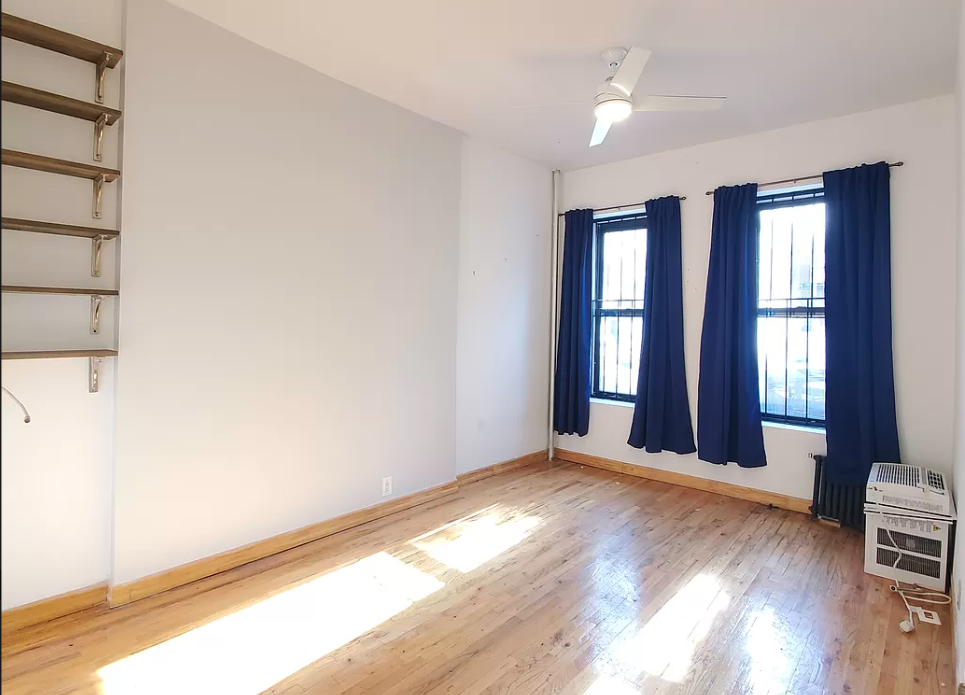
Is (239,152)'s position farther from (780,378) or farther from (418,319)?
(780,378)

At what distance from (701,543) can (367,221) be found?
9.33 feet

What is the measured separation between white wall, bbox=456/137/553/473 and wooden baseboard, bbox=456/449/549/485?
0.15 feet

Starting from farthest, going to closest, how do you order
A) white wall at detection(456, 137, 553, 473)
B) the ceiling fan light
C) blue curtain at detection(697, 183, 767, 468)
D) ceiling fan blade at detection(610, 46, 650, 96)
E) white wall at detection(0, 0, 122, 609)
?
white wall at detection(456, 137, 553, 473) → blue curtain at detection(697, 183, 767, 468) → the ceiling fan light → ceiling fan blade at detection(610, 46, 650, 96) → white wall at detection(0, 0, 122, 609)

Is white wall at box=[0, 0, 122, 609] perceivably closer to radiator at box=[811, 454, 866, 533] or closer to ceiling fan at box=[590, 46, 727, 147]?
ceiling fan at box=[590, 46, 727, 147]

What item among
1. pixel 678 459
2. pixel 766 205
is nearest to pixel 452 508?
pixel 678 459

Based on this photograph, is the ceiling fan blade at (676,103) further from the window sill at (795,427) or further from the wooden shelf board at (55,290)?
the wooden shelf board at (55,290)

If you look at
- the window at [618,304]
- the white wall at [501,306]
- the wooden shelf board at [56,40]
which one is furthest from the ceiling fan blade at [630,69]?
the wooden shelf board at [56,40]

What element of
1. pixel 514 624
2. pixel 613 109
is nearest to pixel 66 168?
pixel 613 109

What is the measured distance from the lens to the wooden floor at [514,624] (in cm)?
225

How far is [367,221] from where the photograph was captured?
3.69 metres

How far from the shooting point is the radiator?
3.75 meters

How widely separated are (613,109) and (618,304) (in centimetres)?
235

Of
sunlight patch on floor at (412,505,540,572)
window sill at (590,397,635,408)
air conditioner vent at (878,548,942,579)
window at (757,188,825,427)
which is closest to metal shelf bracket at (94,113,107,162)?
sunlight patch on floor at (412,505,540,572)

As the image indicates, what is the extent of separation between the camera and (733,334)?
4262 millimetres
